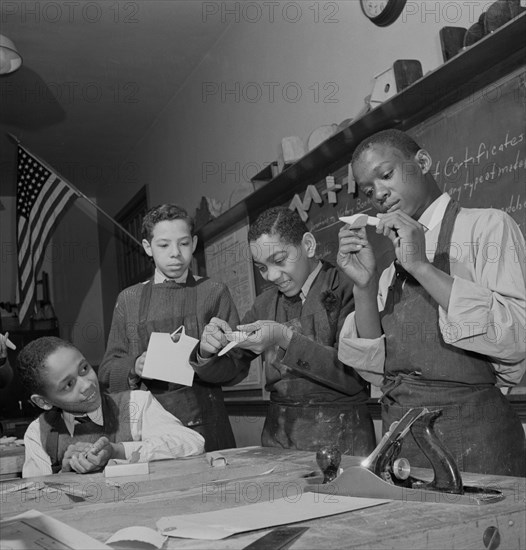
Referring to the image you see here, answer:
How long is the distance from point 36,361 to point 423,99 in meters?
1.66

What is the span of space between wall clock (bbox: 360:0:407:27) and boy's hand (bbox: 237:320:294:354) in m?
1.78

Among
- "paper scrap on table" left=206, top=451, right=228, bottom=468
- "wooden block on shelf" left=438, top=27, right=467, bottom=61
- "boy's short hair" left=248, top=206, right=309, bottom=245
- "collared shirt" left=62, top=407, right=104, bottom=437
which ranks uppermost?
"wooden block on shelf" left=438, top=27, right=467, bottom=61

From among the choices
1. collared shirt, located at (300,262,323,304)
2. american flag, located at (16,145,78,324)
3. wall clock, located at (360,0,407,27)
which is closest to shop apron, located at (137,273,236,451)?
collared shirt, located at (300,262,323,304)

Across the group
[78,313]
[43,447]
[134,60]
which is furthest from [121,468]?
[78,313]

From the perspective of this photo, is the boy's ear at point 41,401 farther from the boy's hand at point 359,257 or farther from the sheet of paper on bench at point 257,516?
the sheet of paper on bench at point 257,516

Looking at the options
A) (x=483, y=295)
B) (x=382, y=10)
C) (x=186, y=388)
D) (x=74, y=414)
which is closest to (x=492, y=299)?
(x=483, y=295)

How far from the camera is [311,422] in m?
2.16

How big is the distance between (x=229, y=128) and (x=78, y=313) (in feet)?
13.3

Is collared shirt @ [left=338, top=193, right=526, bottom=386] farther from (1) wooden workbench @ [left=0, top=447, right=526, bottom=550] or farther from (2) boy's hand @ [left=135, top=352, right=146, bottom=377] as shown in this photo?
(2) boy's hand @ [left=135, top=352, right=146, bottom=377]

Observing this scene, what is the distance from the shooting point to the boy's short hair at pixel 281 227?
2.30m

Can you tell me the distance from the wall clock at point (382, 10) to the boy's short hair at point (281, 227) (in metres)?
1.36

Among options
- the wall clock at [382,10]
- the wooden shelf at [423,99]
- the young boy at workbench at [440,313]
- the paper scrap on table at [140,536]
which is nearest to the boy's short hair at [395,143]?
the young boy at workbench at [440,313]

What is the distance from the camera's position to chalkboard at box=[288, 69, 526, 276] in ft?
7.62

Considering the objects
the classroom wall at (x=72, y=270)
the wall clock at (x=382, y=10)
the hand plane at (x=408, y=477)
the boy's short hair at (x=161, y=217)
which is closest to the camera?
the hand plane at (x=408, y=477)
